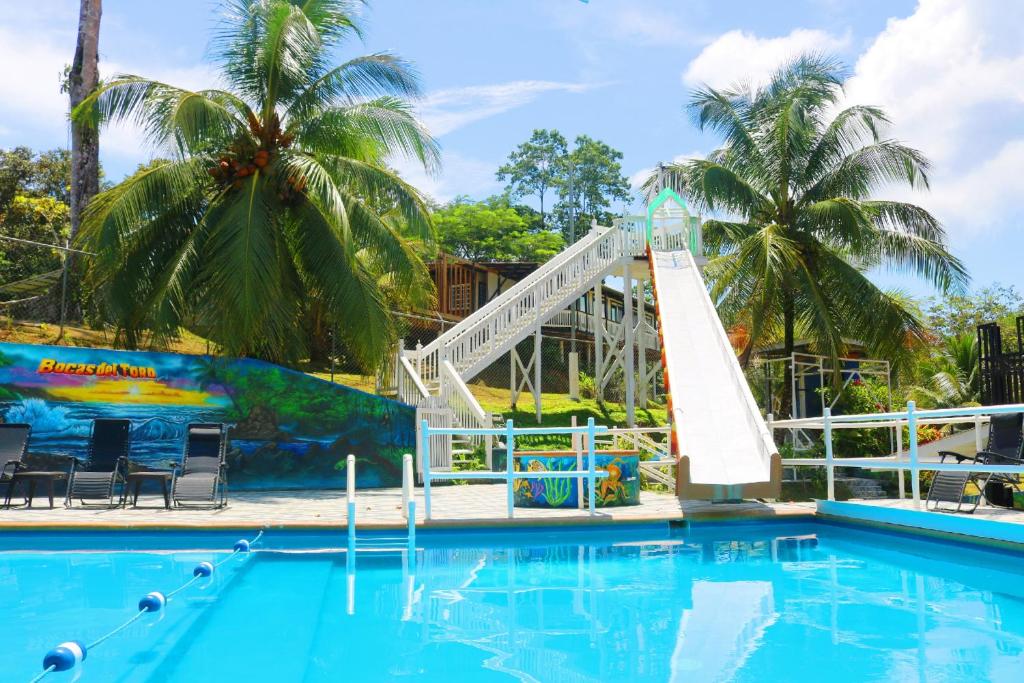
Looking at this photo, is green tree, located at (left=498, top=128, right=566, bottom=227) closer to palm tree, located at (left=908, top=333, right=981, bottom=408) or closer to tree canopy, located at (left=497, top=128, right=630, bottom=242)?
tree canopy, located at (left=497, top=128, right=630, bottom=242)

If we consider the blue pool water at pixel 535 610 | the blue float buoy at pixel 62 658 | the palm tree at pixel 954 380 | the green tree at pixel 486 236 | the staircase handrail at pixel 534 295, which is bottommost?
the blue pool water at pixel 535 610

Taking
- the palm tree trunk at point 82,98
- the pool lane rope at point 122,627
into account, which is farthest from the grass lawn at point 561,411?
the pool lane rope at point 122,627

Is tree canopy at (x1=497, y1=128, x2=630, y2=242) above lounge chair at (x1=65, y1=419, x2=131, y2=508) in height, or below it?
above

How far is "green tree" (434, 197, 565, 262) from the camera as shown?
40438mm

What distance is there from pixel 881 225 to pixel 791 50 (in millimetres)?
5090

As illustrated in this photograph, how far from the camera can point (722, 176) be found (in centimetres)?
2078

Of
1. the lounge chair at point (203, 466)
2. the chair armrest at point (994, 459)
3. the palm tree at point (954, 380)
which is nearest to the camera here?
the chair armrest at point (994, 459)

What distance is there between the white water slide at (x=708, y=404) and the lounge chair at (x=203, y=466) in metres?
6.27

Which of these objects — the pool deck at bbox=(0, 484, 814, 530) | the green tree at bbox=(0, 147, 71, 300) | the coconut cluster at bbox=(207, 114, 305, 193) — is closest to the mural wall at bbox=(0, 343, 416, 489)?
the pool deck at bbox=(0, 484, 814, 530)

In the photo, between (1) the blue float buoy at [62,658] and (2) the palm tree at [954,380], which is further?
(2) the palm tree at [954,380]

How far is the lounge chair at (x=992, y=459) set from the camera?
8.97 meters

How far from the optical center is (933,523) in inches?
358

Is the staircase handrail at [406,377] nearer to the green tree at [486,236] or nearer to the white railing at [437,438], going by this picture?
the white railing at [437,438]

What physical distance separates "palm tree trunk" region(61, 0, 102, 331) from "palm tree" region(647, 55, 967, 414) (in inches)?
546
